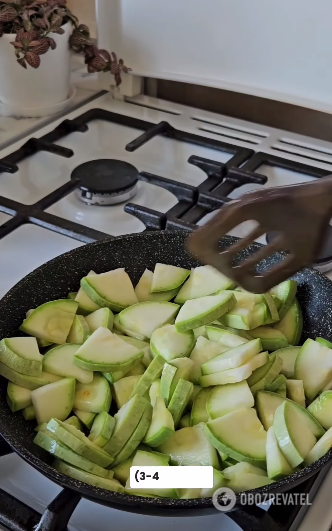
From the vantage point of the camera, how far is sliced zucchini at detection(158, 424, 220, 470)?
1.50 feet

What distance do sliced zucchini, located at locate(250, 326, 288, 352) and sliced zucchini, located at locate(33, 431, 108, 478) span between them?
0.18 m

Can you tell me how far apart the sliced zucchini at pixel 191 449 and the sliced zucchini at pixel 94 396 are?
6 cm

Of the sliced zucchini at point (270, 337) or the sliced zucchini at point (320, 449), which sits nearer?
the sliced zucchini at point (320, 449)

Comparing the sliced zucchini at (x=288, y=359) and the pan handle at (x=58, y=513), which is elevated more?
the sliced zucchini at (x=288, y=359)

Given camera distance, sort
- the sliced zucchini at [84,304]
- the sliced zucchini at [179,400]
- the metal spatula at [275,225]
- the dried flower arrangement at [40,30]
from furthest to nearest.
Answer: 1. the dried flower arrangement at [40,30]
2. the sliced zucchini at [84,304]
3. the sliced zucchini at [179,400]
4. the metal spatula at [275,225]

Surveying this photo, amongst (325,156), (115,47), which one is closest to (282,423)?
(325,156)

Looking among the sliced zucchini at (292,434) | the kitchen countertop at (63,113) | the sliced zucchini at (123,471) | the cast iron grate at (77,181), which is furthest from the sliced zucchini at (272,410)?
the kitchen countertop at (63,113)

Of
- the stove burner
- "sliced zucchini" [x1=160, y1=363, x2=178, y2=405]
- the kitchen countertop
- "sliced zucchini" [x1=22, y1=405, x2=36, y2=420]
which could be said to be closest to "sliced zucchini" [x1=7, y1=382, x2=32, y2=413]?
"sliced zucchini" [x1=22, y1=405, x2=36, y2=420]

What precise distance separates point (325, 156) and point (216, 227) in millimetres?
540

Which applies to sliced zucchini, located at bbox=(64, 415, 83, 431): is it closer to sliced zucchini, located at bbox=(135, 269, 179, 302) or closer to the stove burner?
sliced zucchini, located at bbox=(135, 269, 179, 302)

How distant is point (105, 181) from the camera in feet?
2.56

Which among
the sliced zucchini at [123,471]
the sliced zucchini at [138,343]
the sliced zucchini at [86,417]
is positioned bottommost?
the sliced zucchini at [123,471]

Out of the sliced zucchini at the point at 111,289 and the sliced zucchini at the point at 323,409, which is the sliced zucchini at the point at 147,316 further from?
the sliced zucchini at the point at 323,409

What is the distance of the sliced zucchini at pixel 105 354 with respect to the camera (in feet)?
1.71
